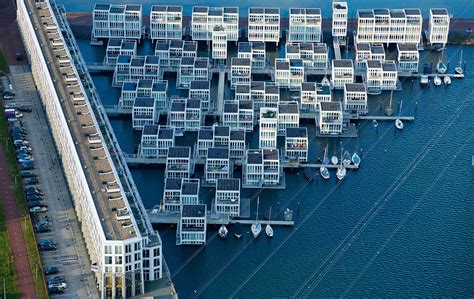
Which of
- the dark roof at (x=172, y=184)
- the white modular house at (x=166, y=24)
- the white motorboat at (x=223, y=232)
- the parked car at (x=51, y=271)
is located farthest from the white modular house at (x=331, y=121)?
the parked car at (x=51, y=271)

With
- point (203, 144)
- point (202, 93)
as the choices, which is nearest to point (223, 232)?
point (203, 144)

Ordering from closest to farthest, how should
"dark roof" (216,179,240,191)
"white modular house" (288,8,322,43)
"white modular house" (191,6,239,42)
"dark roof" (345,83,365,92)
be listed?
"dark roof" (216,179,240,191)
"dark roof" (345,83,365,92)
"white modular house" (191,6,239,42)
"white modular house" (288,8,322,43)

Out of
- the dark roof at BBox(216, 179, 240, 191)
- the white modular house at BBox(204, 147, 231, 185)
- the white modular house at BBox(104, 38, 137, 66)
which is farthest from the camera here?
the white modular house at BBox(104, 38, 137, 66)

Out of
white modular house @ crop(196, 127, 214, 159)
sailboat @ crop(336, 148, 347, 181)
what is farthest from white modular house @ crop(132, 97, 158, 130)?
sailboat @ crop(336, 148, 347, 181)

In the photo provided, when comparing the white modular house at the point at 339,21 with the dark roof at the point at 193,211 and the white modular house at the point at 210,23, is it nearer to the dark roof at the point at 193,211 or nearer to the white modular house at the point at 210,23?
the white modular house at the point at 210,23

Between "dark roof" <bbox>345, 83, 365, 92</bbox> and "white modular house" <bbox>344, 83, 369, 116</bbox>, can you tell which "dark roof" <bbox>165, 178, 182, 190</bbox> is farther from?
"dark roof" <bbox>345, 83, 365, 92</bbox>
